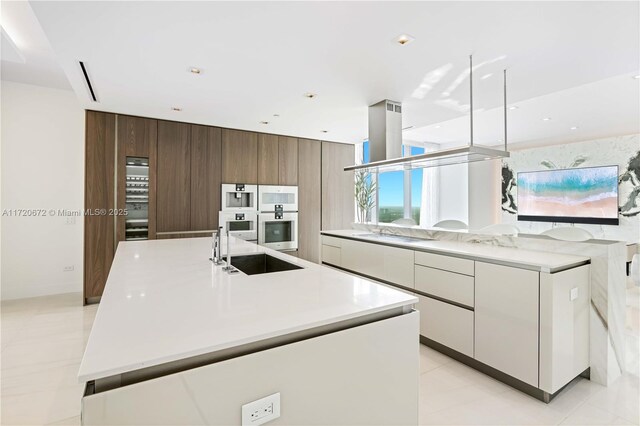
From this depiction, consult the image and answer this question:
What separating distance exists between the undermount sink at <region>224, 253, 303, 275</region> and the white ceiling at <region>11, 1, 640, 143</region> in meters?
1.54

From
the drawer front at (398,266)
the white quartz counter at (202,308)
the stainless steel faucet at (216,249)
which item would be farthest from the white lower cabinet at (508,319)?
the stainless steel faucet at (216,249)

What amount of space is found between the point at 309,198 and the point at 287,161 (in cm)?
75

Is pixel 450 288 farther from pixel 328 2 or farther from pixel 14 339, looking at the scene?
pixel 14 339

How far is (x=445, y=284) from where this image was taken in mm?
2680

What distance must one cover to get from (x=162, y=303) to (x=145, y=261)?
3.43ft

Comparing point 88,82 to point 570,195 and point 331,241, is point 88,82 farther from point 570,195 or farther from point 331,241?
point 570,195

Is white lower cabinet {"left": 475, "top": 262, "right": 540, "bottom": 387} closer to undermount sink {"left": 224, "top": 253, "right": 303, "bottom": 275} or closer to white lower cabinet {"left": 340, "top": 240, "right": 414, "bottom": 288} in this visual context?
white lower cabinet {"left": 340, "top": 240, "right": 414, "bottom": 288}

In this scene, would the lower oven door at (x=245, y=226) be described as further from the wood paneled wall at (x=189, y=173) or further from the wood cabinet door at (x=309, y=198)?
the wood cabinet door at (x=309, y=198)

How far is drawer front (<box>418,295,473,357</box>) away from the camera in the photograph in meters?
2.52

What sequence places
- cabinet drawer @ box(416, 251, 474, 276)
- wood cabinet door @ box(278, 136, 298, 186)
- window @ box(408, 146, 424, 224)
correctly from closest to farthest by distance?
cabinet drawer @ box(416, 251, 474, 276) < wood cabinet door @ box(278, 136, 298, 186) < window @ box(408, 146, 424, 224)

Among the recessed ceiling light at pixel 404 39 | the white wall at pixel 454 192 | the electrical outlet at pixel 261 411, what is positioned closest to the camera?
the electrical outlet at pixel 261 411

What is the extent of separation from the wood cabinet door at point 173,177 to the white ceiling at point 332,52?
1.51ft

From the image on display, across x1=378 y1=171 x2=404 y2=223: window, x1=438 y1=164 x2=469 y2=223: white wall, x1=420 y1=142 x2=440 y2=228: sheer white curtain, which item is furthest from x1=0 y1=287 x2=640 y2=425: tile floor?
x1=438 y1=164 x2=469 y2=223: white wall

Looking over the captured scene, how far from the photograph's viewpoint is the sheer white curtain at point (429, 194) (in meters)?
7.83
